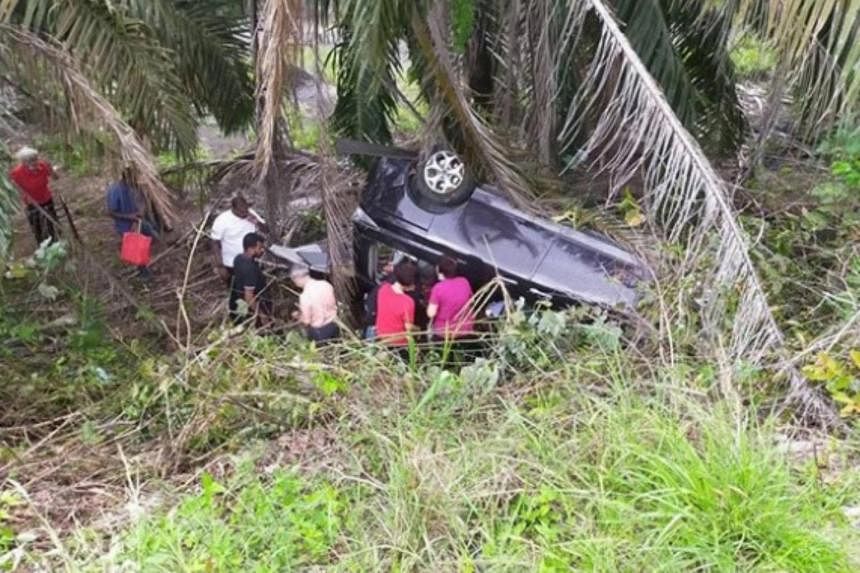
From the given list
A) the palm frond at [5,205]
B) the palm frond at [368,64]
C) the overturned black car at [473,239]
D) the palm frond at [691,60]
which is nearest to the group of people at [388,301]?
the overturned black car at [473,239]

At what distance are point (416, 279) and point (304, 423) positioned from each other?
1975 mm

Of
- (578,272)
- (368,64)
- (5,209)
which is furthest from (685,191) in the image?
(5,209)

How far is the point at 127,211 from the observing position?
880 centimetres

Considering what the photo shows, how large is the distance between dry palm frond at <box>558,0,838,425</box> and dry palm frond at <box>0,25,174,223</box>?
2923mm

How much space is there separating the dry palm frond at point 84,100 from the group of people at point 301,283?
40cm

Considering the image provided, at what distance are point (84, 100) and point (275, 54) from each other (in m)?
1.33

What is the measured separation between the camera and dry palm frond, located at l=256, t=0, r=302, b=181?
5.57m

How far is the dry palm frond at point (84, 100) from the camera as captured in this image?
5801mm

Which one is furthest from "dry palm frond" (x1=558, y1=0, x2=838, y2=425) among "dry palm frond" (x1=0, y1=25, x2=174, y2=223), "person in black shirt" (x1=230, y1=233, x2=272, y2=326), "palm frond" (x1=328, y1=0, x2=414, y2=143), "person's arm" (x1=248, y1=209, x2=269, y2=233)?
"person's arm" (x1=248, y1=209, x2=269, y2=233)

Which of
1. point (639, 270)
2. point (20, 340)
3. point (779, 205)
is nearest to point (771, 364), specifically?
point (639, 270)

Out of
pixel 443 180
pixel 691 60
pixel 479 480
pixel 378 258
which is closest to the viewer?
pixel 479 480

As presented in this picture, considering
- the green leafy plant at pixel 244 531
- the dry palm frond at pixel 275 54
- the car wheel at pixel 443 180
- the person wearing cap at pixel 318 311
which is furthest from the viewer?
the car wheel at pixel 443 180

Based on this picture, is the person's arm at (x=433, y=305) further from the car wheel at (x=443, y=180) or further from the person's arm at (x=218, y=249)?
the person's arm at (x=218, y=249)

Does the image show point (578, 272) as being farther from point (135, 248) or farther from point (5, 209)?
point (135, 248)
